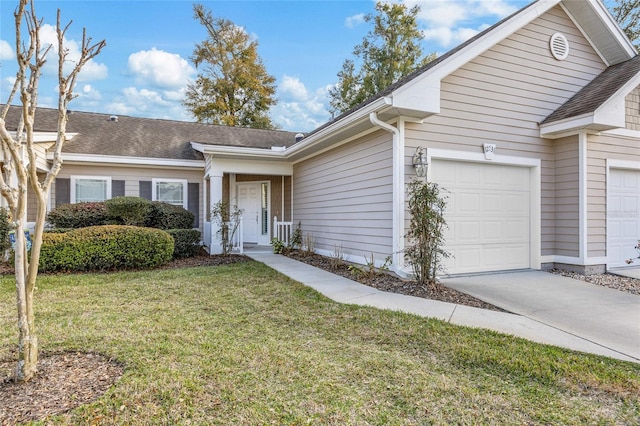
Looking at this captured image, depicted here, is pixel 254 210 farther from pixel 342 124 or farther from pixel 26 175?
pixel 26 175

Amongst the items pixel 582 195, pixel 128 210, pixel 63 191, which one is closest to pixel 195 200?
pixel 128 210

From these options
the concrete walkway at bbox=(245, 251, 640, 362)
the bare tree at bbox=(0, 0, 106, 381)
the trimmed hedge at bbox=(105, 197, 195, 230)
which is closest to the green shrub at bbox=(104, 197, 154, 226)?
the trimmed hedge at bbox=(105, 197, 195, 230)

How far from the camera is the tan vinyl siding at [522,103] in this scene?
21.4 feet

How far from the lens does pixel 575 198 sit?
700 cm

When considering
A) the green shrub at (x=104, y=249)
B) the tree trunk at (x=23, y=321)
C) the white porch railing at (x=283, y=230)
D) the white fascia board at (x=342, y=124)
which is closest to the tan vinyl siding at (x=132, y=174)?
the white porch railing at (x=283, y=230)

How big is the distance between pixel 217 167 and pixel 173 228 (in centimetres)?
214

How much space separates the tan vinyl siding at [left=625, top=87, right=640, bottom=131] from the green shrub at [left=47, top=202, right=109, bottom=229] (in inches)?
474

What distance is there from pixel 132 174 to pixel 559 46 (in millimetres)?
11514

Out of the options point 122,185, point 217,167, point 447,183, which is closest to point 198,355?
point 447,183

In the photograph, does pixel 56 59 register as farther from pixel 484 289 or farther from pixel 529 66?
pixel 529 66

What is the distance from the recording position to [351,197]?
305 inches

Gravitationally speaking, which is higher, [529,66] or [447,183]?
[529,66]

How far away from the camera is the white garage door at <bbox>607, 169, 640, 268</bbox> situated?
23.6 ft

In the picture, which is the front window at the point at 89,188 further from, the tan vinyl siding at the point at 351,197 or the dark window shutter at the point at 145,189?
the tan vinyl siding at the point at 351,197
